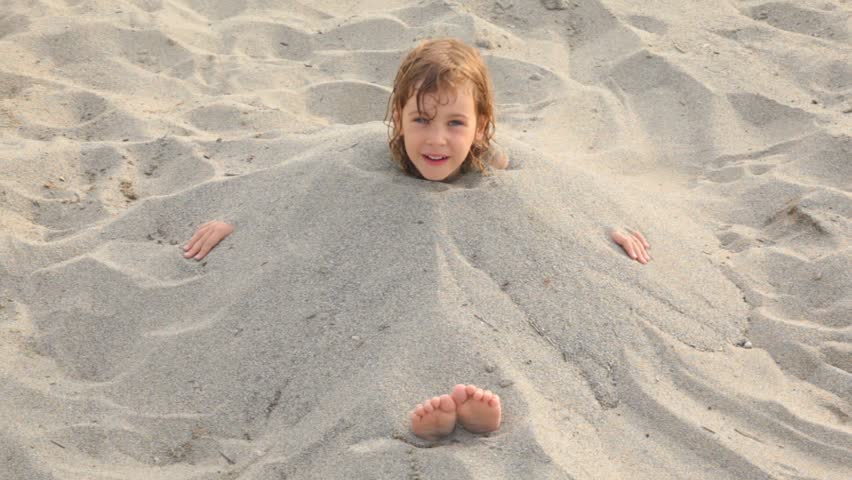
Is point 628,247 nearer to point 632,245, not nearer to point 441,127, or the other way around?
point 632,245

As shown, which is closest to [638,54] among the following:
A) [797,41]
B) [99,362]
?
[797,41]

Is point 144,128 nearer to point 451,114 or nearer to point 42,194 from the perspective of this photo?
point 42,194

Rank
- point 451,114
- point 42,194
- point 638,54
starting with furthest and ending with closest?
point 638,54, point 42,194, point 451,114

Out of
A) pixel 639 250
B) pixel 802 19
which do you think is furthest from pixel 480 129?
pixel 802 19

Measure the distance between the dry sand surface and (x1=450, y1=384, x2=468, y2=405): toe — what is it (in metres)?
0.10

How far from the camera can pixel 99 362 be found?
107 inches

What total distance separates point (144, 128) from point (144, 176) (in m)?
0.34

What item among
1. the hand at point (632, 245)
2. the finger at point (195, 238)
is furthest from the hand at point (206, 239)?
the hand at point (632, 245)

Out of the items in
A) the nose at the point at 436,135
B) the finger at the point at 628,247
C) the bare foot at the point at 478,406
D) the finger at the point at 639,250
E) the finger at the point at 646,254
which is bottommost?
the finger at the point at 646,254

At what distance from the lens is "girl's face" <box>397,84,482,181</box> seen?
2.70 meters

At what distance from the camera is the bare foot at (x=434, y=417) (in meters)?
2.18

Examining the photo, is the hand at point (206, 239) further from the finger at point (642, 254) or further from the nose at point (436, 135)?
the finger at point (642, 254)

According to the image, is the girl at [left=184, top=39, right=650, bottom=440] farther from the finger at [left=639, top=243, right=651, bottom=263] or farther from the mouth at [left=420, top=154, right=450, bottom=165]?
the finger at [left=639, top=243, right=651, bottom=263]

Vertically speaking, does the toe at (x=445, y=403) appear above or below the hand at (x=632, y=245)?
above
